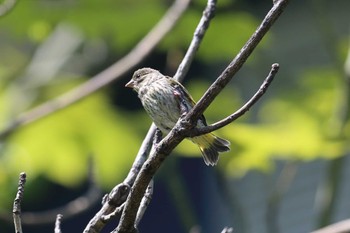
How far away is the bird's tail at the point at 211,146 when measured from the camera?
116 inches

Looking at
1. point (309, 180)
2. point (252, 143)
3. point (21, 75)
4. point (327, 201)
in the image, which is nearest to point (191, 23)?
point (252, 143)

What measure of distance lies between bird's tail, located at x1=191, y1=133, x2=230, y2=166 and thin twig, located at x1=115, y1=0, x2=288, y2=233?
0.79m

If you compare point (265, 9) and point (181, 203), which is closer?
point (181, 203)

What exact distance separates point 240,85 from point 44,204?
2768mm

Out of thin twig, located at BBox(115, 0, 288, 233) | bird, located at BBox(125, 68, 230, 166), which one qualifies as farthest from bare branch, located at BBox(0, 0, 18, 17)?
thin twig, located at BBox(115, 0, 288, 233)

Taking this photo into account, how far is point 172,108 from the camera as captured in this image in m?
2.94

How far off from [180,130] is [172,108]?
0.89 metres

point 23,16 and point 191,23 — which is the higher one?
point 23,16

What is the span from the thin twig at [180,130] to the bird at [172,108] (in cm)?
60

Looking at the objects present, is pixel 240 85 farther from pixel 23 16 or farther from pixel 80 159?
pixel 23 16

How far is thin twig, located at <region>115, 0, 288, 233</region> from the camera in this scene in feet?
6.54

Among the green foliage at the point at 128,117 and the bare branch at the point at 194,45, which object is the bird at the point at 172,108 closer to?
the bare branch at the point at 194,45

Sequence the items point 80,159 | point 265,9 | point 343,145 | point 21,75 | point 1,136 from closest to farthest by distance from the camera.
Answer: point 1,136 < point 343,145 < point 80,159 < point 21,75 < point 265,9

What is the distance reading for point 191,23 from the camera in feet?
16.8
